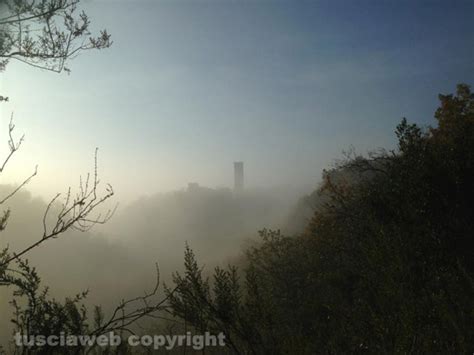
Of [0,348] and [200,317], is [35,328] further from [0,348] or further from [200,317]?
[200,317]

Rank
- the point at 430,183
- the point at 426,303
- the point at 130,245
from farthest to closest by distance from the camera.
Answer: the point at 130,245, the point at 430,183, the point at 426,303

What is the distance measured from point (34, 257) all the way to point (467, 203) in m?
101

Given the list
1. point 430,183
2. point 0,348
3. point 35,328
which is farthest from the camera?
point 430,183

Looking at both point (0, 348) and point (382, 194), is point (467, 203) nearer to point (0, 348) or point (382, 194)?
point (382, 194)

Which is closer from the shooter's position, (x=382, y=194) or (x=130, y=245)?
(x=382, y=194)

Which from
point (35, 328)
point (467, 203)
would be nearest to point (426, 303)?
point (467, 203)

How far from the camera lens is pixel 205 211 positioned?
142 m

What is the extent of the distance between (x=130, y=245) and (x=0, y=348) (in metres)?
135

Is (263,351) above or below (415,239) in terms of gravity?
below

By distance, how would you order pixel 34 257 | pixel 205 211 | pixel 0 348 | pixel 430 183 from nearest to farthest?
pixel 0 348
pixel 430 183
pixel 34 257
pixel 205 211

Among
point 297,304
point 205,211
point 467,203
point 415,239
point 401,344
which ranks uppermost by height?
point 205,211

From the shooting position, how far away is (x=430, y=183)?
6.09 metres

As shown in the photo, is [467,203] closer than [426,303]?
No

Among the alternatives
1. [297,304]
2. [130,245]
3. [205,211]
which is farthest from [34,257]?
[297,304]
